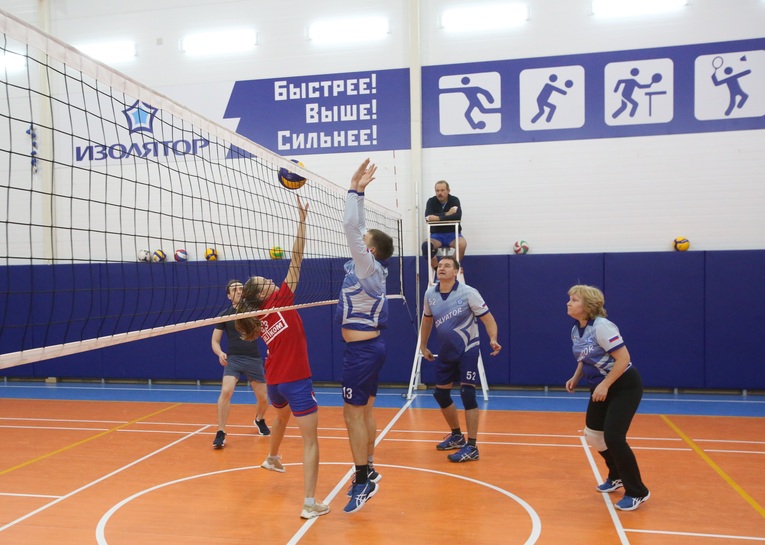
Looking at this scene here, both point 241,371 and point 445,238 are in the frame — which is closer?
point 241,371

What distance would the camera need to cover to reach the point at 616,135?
954 cm

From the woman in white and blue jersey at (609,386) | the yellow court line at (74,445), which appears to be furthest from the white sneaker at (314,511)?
the yellow court line at (74,445)

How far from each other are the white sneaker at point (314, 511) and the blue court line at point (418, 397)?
399 centimetres

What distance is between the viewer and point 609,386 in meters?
4.32

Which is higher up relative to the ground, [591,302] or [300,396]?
[591,302]

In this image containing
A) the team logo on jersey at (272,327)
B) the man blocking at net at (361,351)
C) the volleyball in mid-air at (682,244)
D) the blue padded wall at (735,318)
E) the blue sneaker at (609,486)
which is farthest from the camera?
the volleyball in mid-air at (682,244)

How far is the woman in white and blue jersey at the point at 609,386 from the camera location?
Answer: 4.27 metres

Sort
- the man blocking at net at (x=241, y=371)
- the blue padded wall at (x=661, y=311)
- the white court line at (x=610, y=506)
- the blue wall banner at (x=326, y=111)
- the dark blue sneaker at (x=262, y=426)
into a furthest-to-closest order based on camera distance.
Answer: the blue wall banner at (x=326, y=111) → the blue padded wall at (x=661, y=311) → the dark blue sneaker at (x=262, y=426) → the man blocking at net at (x=241, y=371) → the white court line at (x=610, y=506)

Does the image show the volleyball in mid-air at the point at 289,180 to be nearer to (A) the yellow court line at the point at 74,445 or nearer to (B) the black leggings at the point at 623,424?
(B) the black leggings at the point at 623,424

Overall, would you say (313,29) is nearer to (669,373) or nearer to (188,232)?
(188,232)

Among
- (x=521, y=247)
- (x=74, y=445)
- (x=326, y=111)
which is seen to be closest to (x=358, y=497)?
(x=74, y=445)

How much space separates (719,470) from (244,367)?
4.62 metres

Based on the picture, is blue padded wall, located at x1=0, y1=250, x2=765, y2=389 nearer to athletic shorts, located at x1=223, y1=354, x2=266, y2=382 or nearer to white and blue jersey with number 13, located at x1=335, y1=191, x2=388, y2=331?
athletic shorts, located at x1=223, y1=354, x2=266, y2=382

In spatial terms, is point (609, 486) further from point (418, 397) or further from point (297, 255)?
point (418, 397)
